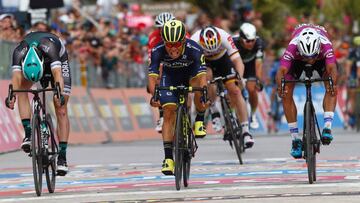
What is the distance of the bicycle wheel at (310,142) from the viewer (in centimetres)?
1284

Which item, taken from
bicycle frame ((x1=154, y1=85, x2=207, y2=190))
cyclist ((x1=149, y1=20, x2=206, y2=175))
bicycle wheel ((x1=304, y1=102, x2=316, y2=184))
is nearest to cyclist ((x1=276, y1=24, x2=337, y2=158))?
bicycle wheel ((x1=304, y1=102, x2=316, y2=184))

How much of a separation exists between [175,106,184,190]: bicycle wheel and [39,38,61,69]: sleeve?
1.30 m

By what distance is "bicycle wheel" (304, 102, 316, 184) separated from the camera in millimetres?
12844

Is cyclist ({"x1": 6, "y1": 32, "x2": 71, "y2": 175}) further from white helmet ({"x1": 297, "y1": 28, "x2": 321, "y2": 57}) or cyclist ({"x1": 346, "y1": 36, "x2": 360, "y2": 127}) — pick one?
cyclist ({"x1": 346, "y1": 36, "x2": 360, "y2": 127})

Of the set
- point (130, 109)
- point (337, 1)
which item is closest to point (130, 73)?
point (130, 109)

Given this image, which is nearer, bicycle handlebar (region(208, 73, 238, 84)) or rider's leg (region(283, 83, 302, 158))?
rider's leg (region(283, 83, 302, 158))

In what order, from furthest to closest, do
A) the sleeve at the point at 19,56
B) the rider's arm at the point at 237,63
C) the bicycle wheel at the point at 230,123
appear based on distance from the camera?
the rider's arm at the point at 237,63 < the bicycle wheel at the point at 230,123 < the sleeve at the point at 19,56

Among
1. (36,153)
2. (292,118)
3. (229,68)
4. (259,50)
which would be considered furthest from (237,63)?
(36,153)

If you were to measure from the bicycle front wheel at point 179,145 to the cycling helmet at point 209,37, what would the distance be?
3838 millimetres

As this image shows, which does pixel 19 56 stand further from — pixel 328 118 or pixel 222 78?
pixel 222 78

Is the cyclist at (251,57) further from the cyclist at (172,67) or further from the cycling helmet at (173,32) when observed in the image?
the cycling helmet at (173,32)

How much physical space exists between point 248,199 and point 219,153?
24.6 ft

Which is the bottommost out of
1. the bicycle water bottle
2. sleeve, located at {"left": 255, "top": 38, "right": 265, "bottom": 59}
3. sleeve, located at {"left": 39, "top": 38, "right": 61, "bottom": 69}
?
the bicycle water bottle

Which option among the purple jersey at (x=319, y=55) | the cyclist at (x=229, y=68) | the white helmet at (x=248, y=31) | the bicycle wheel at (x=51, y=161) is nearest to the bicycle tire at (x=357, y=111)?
the white helmet at (x=248, y=31)
